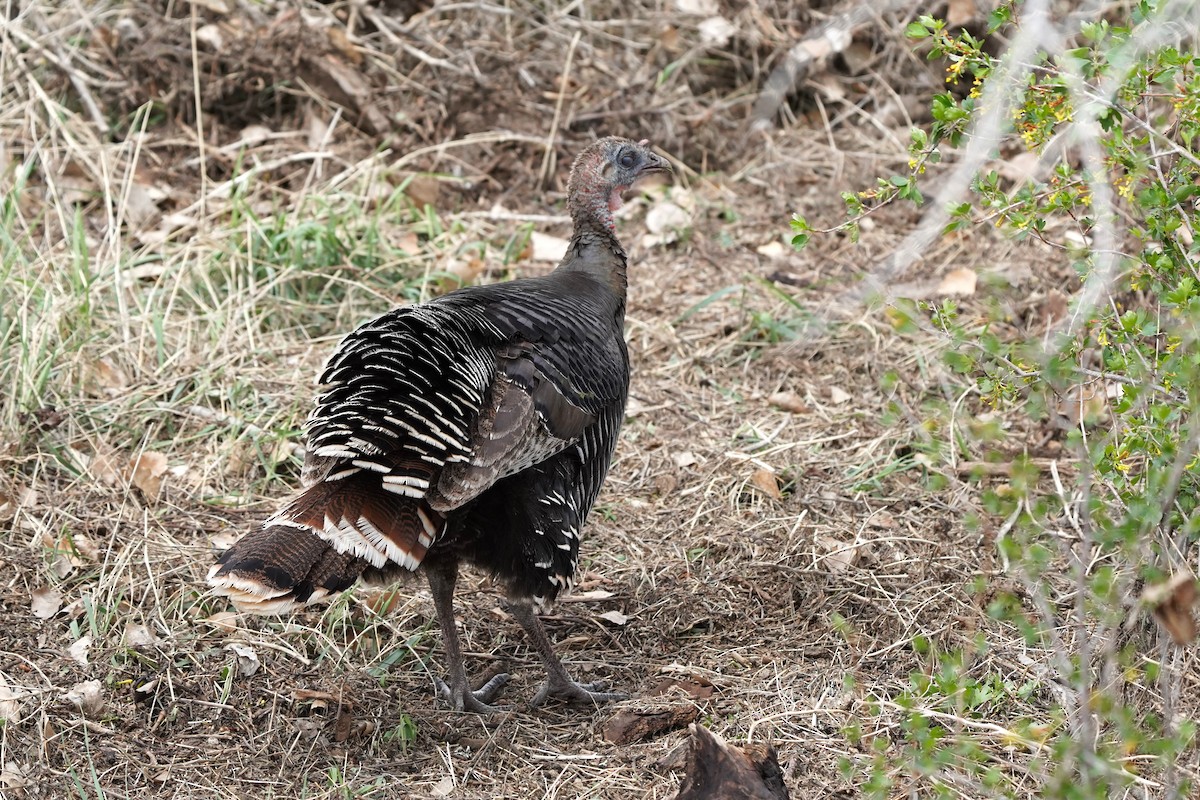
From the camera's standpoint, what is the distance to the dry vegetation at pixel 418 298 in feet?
11.8

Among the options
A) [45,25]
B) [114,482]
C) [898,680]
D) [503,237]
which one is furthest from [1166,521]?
[45,25]

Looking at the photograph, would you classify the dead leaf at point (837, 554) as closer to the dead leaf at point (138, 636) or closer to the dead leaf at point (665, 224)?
the dead leaf at point (138, 636)

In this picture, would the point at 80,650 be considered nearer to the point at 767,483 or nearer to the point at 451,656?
the point at 451,656

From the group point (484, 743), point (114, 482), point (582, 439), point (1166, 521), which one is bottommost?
point (114, 482)

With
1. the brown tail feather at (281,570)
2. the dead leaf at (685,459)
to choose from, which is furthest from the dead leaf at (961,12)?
the brown tail feather at (281,570)

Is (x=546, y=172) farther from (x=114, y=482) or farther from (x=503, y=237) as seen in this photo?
(x=114, y=482)

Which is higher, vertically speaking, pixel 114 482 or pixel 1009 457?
pixel 1009 457

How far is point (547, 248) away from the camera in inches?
246

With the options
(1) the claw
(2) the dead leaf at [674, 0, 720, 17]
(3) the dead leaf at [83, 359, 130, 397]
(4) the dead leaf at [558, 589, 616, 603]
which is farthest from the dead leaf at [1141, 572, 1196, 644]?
(2) the dead leaf at [674, 0, 720, 17]

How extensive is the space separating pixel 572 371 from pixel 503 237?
278 centimetres

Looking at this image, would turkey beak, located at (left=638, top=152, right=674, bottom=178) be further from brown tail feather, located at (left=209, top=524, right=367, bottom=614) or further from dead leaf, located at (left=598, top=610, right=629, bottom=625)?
brown tail feather, located at (left=209, top=524, right=367, bottom=614)

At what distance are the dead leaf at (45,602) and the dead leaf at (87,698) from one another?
17.3 inches

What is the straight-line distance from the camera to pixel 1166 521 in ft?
9.85

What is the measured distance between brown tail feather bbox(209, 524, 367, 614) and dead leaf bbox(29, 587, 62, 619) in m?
1.29
